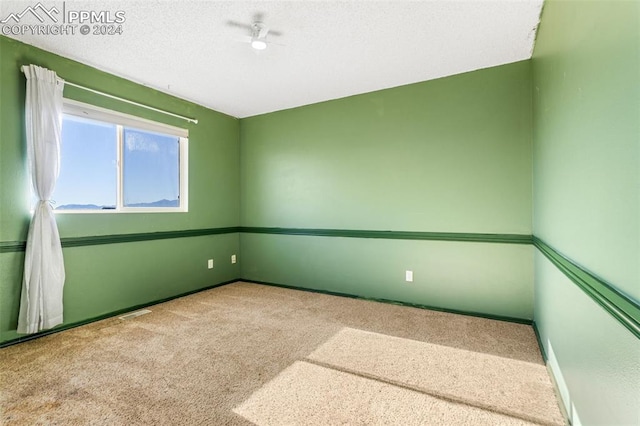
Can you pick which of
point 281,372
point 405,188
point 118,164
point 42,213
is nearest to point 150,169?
point 118,164

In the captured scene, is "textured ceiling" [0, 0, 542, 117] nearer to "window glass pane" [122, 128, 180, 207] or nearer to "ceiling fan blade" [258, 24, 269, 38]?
"ceiling fan blade" [258, 24, 269, 38]

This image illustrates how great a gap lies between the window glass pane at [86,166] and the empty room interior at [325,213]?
18 millimetres

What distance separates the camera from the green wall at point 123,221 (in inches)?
91.4

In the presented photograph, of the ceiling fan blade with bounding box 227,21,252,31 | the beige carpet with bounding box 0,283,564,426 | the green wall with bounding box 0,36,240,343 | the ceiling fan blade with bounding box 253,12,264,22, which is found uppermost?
the ceiling fan blade with bounding box 227,21,252,31

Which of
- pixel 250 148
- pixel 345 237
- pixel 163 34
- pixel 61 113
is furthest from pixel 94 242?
pixel 345 237

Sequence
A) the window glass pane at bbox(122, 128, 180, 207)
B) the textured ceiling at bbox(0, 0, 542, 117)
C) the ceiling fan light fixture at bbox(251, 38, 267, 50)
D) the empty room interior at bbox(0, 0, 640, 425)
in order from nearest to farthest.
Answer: the empty room interior at bbox(0, 0, 640, 425) < the textured ceiling at bbox(0, 0, 542, 117) < the ceiling fan light fixture at bbox(251, 38, 267, 50) < the window glass pane at bbox(122, 128, 180, 207)

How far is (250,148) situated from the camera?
172 inches

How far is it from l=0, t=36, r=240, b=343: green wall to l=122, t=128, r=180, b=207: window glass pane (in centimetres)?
18

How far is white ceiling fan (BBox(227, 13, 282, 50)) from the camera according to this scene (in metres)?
2.14

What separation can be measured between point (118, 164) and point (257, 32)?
200cm

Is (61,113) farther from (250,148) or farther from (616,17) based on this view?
(616,17)

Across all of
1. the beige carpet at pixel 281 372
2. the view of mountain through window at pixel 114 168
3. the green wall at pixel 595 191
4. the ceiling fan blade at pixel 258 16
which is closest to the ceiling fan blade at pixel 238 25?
the ceiling fan blade at pixel 258 16

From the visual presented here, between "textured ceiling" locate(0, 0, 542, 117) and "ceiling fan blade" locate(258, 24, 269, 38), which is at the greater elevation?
"textured ceiling" locate(0, 0, 542, 117)

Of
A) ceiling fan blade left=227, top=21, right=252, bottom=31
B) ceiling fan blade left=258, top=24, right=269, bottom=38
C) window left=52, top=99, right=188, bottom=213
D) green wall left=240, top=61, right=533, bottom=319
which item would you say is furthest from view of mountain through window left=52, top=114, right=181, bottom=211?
ceiling fan blade left=258, top=24, right=269, bottom=38
